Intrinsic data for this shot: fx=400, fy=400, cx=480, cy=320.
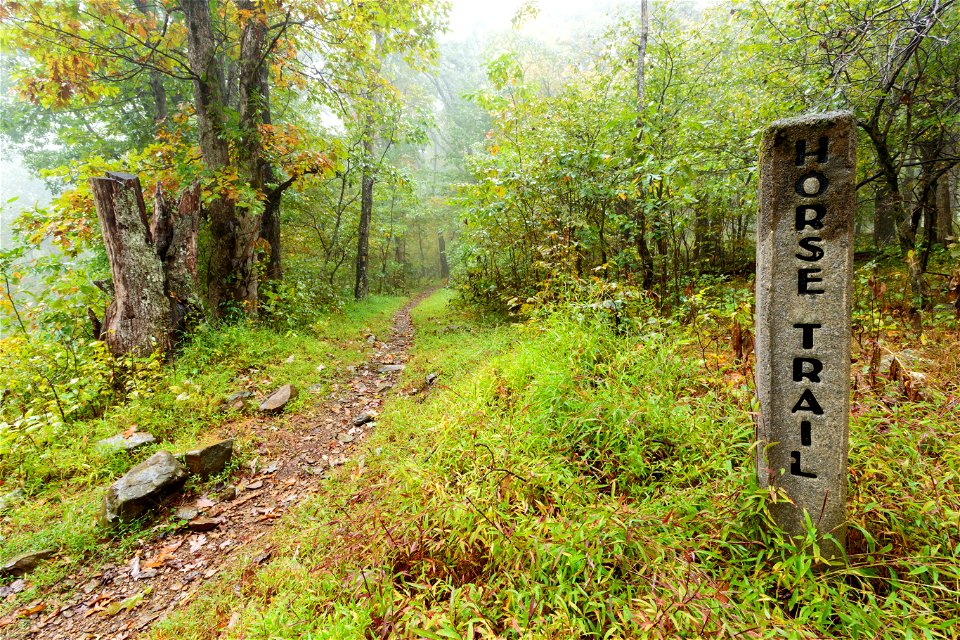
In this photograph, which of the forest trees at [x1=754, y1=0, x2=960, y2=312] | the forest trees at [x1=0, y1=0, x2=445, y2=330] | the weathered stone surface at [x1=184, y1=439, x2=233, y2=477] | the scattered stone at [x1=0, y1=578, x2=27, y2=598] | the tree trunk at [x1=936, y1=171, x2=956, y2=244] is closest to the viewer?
the scattered stone at [x1=0, y1=578, x2=27, y2=598]

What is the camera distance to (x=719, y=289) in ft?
26.5

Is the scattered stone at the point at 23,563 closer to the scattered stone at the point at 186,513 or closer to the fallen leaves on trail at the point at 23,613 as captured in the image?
the fallen leaves on trail at the point at 23,613

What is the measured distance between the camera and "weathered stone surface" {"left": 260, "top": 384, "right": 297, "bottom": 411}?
5.79 m

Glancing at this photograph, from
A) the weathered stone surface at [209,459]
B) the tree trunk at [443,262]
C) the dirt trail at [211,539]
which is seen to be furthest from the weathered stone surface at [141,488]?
the tree trunk at [443,262]

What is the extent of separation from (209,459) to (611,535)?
4.32 metres

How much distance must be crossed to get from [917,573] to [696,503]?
37.0 inches

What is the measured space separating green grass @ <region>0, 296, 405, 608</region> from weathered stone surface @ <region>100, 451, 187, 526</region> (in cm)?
15

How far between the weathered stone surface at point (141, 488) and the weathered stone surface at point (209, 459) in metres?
0.11

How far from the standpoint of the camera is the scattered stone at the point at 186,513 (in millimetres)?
3884

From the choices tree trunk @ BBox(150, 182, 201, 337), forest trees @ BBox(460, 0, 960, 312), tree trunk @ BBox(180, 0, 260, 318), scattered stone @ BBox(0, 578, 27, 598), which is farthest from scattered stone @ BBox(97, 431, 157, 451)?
forest trees @ BBox(460, 0, 960, 312)

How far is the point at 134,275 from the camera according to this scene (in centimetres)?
634

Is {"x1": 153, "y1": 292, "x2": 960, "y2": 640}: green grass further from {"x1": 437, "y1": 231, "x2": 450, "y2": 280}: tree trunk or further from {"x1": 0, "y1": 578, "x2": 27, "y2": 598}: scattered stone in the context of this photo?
{"x1": 437, "y1": 231, "x2": 450, "y2": 280}: tree trunk

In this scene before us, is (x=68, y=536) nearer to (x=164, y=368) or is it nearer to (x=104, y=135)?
(x=164, y=368)

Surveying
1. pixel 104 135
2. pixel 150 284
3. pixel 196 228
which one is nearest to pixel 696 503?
pixel 150 284
